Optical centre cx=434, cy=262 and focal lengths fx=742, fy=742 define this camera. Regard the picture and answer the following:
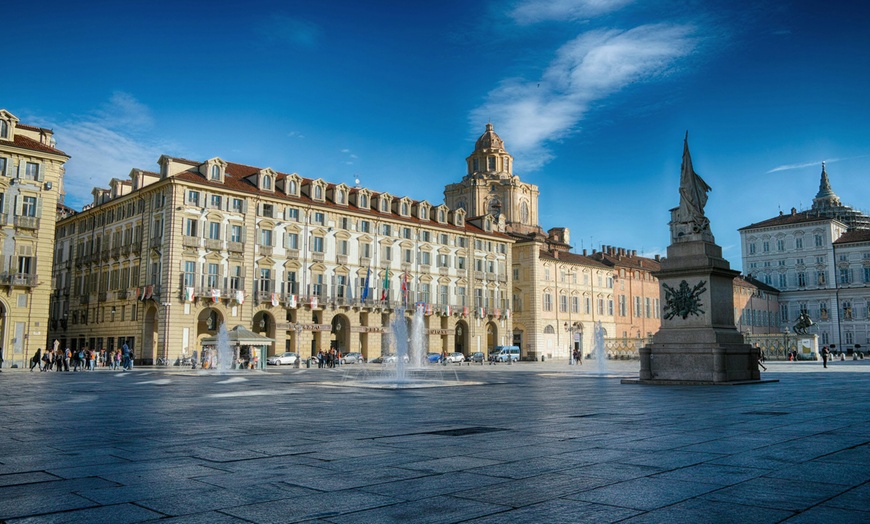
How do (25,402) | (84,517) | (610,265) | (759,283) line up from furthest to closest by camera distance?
(759,283) < (610,265) < (25,402) < (84,517)

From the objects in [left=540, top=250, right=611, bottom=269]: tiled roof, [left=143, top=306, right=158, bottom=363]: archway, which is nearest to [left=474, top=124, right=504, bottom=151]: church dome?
[left=540, top=250, right=611, bottom=269]: tiled roof

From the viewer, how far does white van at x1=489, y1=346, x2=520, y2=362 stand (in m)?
74.4

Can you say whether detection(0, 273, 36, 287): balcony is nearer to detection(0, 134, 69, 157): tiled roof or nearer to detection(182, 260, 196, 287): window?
detection(0, 134, 69, 157): tiled roof

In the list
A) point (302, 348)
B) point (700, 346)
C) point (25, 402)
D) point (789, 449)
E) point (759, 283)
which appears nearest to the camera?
point (789, 449)

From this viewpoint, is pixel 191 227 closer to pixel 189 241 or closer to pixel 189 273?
pixel 189 241

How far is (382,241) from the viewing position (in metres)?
70.6

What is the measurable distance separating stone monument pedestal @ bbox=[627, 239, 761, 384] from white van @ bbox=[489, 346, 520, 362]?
52.3m

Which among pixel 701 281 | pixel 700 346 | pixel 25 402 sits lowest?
pixel 25 402

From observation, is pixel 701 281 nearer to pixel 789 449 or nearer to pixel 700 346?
pixel 700 346

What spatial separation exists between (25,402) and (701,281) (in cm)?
1746

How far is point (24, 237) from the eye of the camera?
4859 centimetres

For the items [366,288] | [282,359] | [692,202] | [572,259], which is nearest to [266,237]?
[366,288]

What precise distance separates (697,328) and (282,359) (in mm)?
41984

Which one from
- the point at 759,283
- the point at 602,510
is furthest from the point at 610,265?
the point at 602,510
